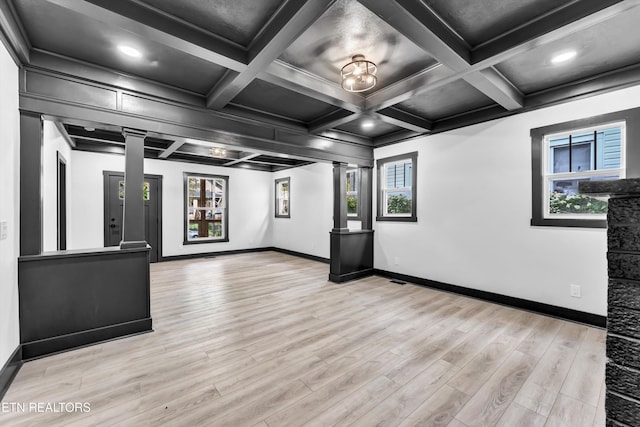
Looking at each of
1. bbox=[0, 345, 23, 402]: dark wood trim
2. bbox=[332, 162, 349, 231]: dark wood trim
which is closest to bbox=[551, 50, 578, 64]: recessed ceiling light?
bbox=[332, 162, 349, 231]: dark wood trim

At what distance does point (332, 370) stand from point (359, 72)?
8.39 feet

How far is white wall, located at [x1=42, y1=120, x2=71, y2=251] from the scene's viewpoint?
3521 millimetres

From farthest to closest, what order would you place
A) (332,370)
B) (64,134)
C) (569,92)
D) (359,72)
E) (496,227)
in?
(64,134) → (496,227) → (569,92) → (359,72) → (332,370)

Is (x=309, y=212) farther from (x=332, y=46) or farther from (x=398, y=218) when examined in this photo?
(x=332, y=46)

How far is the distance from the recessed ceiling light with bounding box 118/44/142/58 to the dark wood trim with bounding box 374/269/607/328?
4626 mm

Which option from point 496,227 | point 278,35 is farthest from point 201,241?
point 496,227

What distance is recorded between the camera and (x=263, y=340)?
2723mm

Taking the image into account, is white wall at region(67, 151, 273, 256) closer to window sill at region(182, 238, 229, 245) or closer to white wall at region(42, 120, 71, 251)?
window sill at region(182, 238, 229, 245)

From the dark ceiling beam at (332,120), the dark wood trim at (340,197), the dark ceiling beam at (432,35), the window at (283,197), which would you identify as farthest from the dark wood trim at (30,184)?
the window at (283,197)

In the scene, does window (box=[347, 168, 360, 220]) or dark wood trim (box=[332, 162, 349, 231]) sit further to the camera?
window (box=[347, 168, 360, 220])

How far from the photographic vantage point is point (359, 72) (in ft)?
8.39

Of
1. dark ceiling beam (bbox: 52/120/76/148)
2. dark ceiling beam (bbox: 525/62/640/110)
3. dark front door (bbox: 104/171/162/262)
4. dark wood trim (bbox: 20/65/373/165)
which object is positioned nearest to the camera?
dark wood trim (bbox: 20/65/373/165)

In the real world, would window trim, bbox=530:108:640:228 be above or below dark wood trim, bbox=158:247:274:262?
above

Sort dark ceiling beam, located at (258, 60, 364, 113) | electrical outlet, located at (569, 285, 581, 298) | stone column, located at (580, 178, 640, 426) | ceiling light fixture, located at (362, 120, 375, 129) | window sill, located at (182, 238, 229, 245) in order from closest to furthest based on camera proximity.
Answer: stone column, located at (580, 178, 640, 426), dark ceiling beam, located at (258, 60, 364, 113), electrical outlet, located at (569, 285, 581, 298), ceiling light fixture, located at (362, 120, 375, 129), window sill, located at (182, 238, 229, 245)
